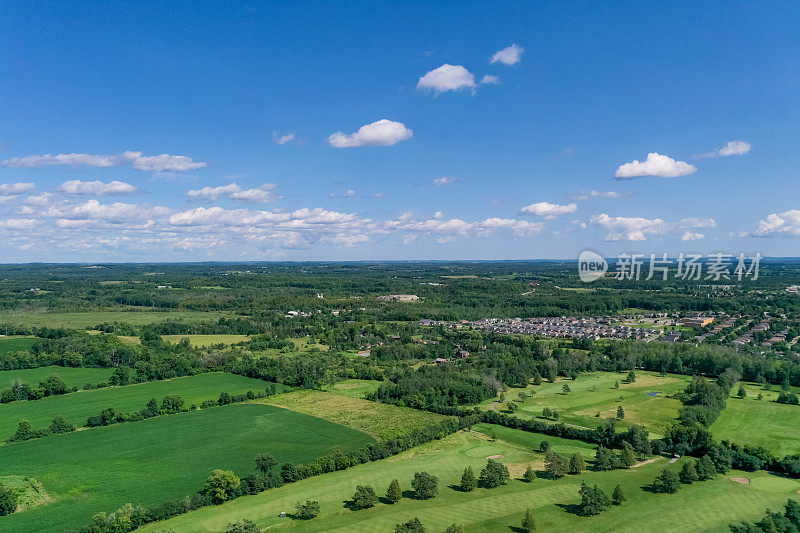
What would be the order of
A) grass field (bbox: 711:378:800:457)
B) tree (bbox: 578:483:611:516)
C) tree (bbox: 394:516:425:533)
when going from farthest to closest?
grass field (bbox: 711:378:800:457) < tree (bbox: 578:483:611:516) < tree (bbox: 394:516:425:533)

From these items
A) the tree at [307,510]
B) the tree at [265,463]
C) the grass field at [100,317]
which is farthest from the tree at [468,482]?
the grass field at [100,317]

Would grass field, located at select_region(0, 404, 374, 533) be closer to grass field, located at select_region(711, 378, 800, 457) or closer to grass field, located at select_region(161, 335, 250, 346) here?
grass field, located at select_region(711, 378, 800, 457)

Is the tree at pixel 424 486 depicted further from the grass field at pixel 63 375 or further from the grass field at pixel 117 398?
the grass field at pixel 63 375

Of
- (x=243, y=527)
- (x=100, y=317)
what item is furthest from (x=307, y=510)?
(x=100, y=317)

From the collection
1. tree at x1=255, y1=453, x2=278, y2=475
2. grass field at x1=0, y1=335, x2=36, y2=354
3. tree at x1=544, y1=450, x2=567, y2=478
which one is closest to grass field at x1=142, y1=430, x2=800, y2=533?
tree at x1=544, y1=450, x2=567, y2=478

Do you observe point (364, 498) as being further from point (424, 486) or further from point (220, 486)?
point (220, 486)

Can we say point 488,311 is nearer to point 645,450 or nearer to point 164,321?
point 164,321
